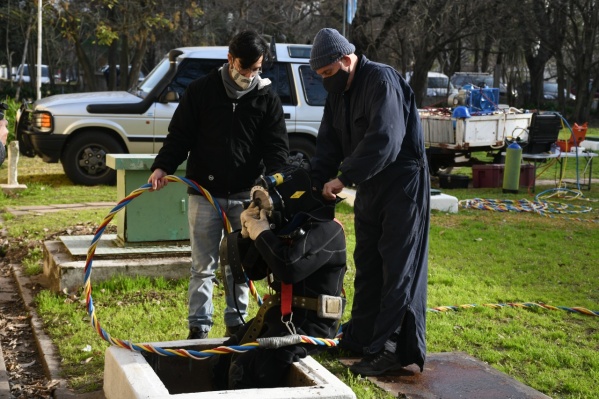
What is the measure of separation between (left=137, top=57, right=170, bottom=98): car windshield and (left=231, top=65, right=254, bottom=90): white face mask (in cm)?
853

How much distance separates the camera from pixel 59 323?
652 centimetres

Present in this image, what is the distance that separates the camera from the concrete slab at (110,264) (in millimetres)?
7277

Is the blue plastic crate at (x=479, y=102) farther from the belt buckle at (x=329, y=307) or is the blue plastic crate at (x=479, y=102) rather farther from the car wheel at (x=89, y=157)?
the belt buckle at (x=329, y=307)

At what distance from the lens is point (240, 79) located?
18.3ft

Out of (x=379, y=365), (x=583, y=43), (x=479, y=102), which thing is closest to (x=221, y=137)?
(x=379, y=365)

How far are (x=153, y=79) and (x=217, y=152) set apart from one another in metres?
8.64

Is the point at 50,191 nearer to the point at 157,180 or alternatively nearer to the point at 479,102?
the point at 479,102

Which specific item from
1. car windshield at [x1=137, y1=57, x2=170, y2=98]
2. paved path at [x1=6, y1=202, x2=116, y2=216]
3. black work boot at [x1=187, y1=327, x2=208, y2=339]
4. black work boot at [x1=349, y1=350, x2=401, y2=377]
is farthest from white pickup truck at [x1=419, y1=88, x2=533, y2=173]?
black work boot at [x1=349, y1=350, x2=401, y2=377]

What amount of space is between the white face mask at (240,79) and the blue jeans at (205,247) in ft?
2.43

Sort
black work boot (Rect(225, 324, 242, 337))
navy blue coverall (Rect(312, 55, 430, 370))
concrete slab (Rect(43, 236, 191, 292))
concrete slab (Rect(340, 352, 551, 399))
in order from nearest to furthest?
concrete slab (Rect(340, 352, 551, 399))
navy blue coverall (Rect(312, 55, 430, 370))
black work boot (Rect(225, 324, 242, 337))
concrete slab (Rect(43, 236, 191, 292))

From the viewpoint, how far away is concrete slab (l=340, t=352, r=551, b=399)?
493 cm

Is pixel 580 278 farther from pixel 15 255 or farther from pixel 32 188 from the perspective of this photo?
pixel 32 188

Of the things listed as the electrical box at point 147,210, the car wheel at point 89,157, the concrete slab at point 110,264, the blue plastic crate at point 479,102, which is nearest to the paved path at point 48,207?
the car wheel at point 89,157

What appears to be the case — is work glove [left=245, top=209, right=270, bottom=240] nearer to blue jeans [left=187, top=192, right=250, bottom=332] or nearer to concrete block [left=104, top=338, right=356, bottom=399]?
concrete block [left=104, top=338, right=356, bottom=399]
